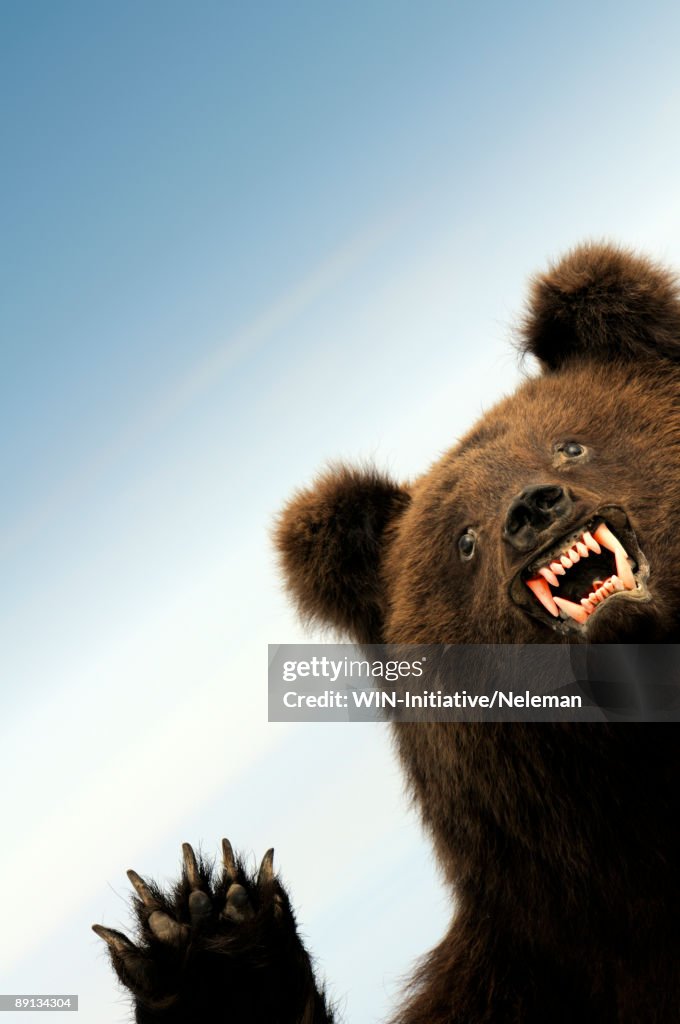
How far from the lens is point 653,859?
13.2 ft

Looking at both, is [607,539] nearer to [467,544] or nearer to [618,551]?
[618,551]

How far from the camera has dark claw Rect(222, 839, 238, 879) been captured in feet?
15.1

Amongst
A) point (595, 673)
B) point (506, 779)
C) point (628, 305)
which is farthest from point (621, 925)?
point (628, 305)

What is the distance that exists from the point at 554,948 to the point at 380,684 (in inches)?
46.7

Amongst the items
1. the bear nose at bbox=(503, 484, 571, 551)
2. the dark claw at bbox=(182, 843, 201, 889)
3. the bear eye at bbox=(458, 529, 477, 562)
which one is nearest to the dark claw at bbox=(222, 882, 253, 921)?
the dark claw at bbox=(182, 843, 201, 889)

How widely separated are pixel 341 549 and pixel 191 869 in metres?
1.42

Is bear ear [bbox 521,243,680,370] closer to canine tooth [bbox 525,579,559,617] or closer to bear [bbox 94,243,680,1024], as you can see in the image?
bear [bbox 94,243,680,1024]

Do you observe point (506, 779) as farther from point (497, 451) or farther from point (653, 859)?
point (497, 451)

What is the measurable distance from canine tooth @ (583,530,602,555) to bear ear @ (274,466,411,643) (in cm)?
137

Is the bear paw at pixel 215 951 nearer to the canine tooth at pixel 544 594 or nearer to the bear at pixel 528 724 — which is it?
the bear at pixel 528 724

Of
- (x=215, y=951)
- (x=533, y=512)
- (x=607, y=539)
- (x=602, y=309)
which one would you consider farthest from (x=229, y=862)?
(x=602, y=309)

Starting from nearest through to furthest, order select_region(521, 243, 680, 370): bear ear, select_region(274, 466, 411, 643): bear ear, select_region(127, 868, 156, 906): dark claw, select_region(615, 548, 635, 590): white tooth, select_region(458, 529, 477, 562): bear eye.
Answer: select_region(615, 548, 635, 590): white tooth, select_region(458, 529, 477, 562): bear eye, select_region(127, 868, 156, 906): dark claw, select_region(521, 243, 680, 370): bear ear, select_region(274, 466, 411, 643): bear ear

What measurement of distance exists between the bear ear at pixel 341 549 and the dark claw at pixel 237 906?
1129 mm

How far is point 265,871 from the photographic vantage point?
4645 mm
